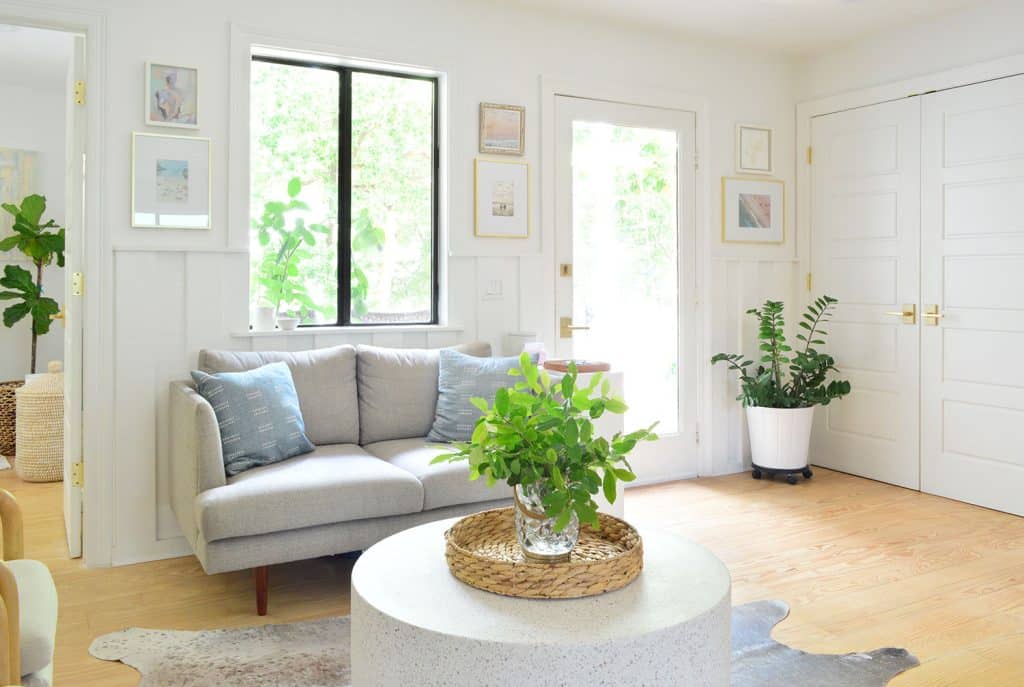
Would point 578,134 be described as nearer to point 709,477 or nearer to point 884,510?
point 709,477

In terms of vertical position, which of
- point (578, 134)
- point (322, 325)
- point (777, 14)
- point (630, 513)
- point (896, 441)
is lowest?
point (630, 513)

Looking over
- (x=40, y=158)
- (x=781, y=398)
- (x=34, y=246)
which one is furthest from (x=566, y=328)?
(x=40, y=158)

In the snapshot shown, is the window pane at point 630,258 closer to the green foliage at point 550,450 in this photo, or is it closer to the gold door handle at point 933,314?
the gold door handle at point 933,314

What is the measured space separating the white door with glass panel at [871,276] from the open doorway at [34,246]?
4208 millimetres

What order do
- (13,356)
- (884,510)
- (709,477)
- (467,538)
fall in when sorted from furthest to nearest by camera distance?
(13,356) → (709,477) → (884,510) → (467,538)

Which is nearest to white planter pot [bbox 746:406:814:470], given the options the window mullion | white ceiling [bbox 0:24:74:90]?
the window mullion

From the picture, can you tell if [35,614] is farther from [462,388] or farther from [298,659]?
[462,388]

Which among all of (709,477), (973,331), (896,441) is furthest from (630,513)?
(973,331)

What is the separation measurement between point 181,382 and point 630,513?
7.13 ft

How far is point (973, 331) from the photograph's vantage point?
423cm

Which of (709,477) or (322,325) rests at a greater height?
(322,325)

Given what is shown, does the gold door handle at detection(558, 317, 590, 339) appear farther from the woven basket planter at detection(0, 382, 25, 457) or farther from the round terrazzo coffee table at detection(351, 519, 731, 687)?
the woven basket planter at detection(0, 382, 25, 457)

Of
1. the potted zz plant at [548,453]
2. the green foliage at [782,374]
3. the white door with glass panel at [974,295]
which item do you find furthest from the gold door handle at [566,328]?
the potted zz plant at [548,453]

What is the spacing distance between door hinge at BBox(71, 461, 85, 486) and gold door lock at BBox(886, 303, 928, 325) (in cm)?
416
